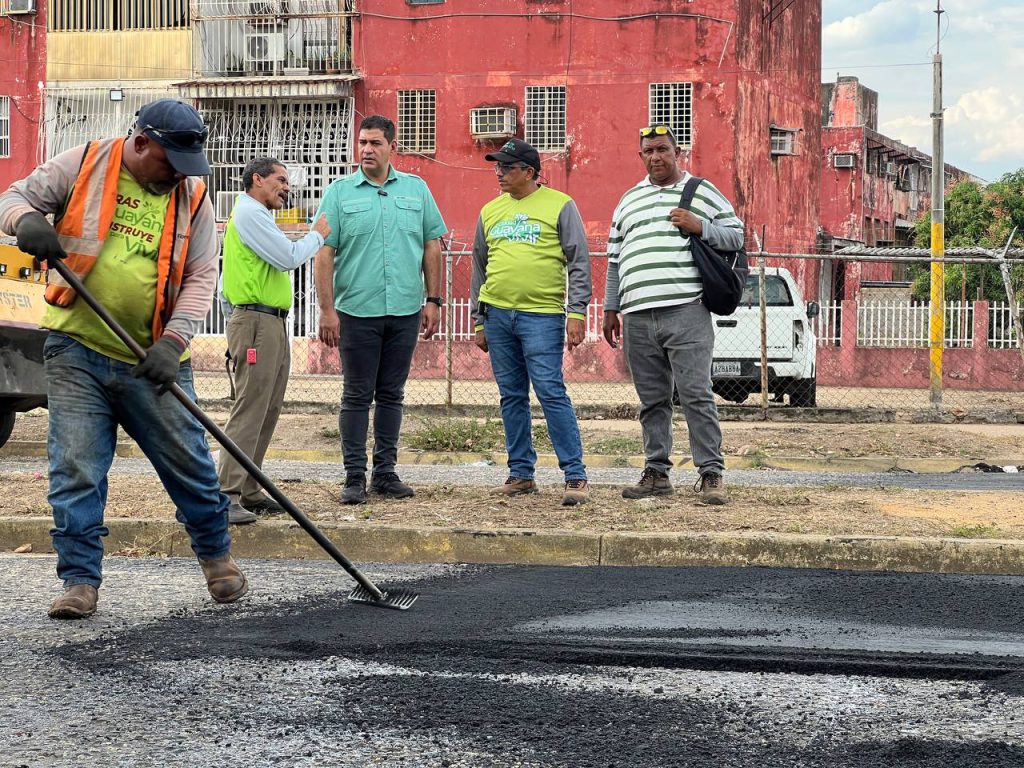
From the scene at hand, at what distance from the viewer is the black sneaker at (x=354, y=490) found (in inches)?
314

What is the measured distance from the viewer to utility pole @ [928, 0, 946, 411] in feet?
56.2

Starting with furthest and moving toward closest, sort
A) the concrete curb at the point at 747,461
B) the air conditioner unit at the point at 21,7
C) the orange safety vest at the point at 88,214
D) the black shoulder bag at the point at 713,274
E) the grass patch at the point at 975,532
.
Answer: the air conditioner unit at the point at 21,7 → the concrete curb at the point at 747,461 → the black shoulder bag at the point at 713,274 → the grass patch at the point at 975,532 → the orange safety vest at the point at 88,214

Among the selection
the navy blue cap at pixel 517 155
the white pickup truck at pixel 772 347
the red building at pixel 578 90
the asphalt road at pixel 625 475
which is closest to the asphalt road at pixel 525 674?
the navy blue cap at pixel 517 155

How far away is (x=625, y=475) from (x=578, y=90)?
67.5 feet

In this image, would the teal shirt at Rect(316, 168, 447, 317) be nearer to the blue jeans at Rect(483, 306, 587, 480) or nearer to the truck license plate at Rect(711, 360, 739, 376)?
the blue jeans at Rect(483, 306, 587, 480)

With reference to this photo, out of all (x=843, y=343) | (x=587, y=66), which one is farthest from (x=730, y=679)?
(x=587, y=66)

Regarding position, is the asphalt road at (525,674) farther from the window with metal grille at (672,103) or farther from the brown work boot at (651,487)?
the window with metal grille at (672,103)

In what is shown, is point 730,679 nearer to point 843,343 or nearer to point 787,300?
point 787,300

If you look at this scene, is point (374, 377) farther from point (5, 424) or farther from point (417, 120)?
point (417, 120)

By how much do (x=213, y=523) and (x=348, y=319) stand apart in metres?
2.51

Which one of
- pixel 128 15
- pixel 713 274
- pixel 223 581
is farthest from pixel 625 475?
pixel 128 15

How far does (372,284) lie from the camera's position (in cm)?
795

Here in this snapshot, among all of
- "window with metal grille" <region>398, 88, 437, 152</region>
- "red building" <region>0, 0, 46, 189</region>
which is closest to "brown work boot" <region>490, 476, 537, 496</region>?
"window with metal grille" <region>398, 88, 437, 152</region>

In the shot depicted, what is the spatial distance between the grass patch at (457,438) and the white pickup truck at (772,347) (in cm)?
450
